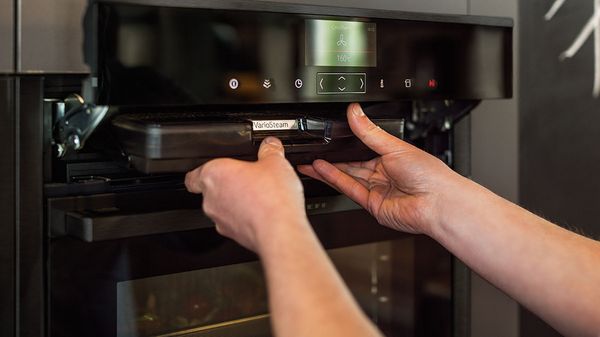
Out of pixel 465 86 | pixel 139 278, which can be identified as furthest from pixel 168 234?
pixel 465 86

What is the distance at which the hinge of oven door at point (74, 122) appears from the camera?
763 millimetres

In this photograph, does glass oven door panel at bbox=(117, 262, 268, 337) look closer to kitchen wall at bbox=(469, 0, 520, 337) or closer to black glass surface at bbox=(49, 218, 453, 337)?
black glass surface at bbox=(49, 218, 453, 337)

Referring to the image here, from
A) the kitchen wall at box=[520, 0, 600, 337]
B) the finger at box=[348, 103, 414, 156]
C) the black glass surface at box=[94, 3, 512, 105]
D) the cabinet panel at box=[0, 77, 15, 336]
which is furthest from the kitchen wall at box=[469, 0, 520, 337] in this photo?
the cabinet panel at box=[0, 77, 15, 336]

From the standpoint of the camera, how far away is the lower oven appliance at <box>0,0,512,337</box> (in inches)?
28.8

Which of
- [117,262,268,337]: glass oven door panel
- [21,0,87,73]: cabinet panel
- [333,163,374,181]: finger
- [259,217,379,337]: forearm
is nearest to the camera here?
[259,217,379,337]: forearm

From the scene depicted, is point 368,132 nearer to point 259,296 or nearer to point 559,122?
point 259,296

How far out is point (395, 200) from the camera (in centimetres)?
95

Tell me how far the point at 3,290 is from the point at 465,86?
57cm

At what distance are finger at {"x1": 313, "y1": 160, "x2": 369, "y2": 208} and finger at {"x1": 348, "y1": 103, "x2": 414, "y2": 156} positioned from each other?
2.3 inches

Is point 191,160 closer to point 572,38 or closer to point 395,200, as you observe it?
point 395,200

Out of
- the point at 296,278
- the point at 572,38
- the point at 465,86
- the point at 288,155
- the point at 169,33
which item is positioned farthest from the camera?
the point at 572,38

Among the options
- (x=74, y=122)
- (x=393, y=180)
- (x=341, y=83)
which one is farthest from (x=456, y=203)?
(x=74, y=122)

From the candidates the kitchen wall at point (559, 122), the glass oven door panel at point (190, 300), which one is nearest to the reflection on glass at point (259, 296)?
the glass oven door panel at point (190, 300)

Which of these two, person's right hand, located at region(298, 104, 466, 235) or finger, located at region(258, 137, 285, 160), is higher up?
finger, located at region(258, 137, 285, 160)
